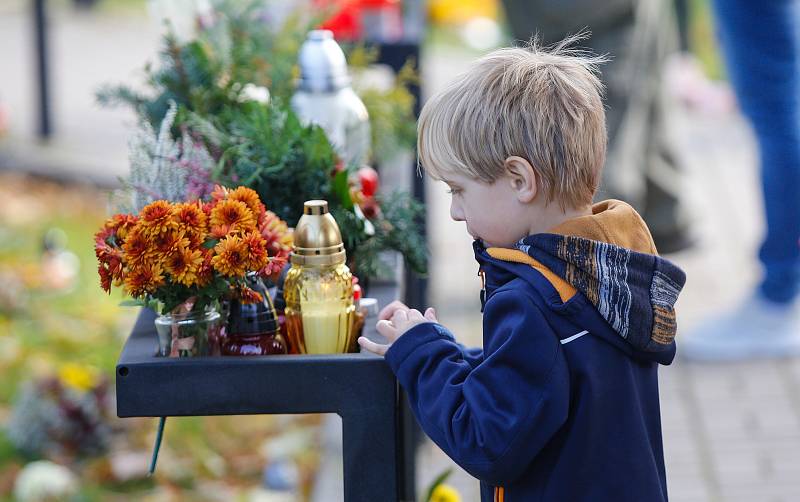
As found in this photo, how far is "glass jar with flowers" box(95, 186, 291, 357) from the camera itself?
6.34ft

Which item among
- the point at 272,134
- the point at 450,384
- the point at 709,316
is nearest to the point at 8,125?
the point at 709,316

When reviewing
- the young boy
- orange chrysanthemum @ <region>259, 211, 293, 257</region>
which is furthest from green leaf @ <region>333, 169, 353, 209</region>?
the young boy

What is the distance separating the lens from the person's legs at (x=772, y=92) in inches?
173

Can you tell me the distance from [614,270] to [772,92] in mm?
2860

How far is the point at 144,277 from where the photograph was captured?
1932mm

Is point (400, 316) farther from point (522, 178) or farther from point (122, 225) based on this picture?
point (122, 225)

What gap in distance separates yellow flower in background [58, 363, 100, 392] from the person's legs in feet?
8.13

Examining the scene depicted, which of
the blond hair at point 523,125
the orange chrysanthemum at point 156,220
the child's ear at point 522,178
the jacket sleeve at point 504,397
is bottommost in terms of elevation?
the jacket sleeve at point 504,397

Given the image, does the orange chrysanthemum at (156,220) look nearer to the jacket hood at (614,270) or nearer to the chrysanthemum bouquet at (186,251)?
the chrysanthemum bouquet at (186,251)

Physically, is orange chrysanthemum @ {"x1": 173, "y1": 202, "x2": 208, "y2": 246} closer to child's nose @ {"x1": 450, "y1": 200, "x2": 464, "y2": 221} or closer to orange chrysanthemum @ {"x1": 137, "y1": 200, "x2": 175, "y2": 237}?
orange chrysanthemum @ {"x1": 137, "y1": 200, "x2": 175, "y2": 237}

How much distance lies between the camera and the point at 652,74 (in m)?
5.65

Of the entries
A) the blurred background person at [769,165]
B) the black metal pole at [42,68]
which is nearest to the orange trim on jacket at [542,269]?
the blurred background person at [769,165]

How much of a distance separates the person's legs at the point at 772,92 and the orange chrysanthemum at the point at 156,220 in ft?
9.96

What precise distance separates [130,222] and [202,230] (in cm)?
12
